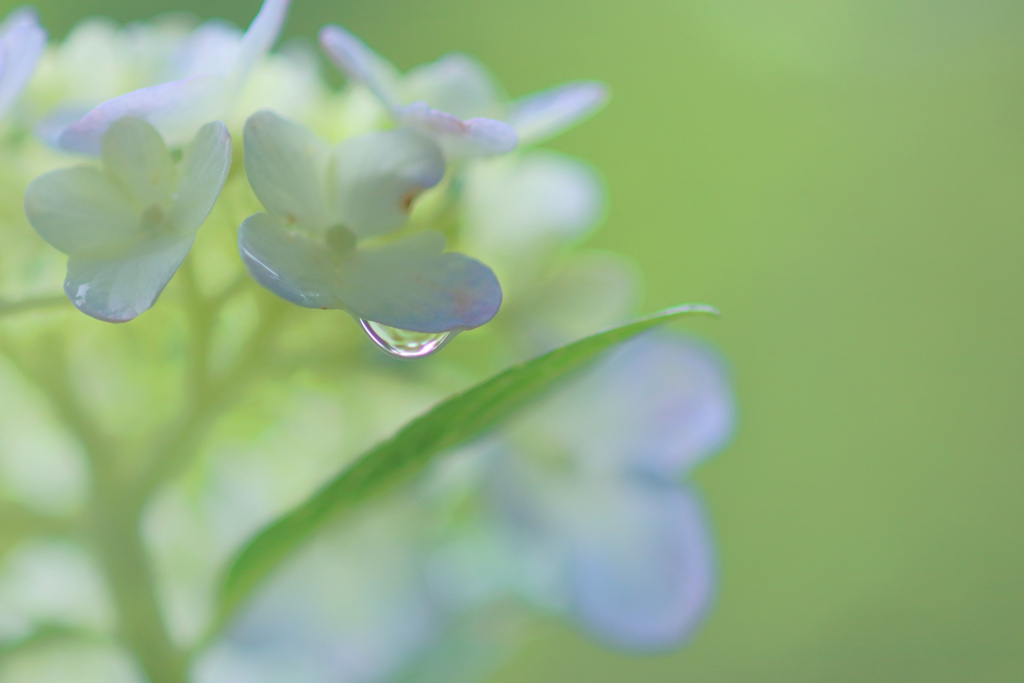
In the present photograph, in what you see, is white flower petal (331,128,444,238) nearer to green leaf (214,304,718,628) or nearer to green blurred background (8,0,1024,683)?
green leaf (214,304,718,628)

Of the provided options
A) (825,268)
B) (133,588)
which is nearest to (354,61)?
(133,588)

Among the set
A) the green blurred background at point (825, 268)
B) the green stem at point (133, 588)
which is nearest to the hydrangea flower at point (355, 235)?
the green stem at point (133, 588)

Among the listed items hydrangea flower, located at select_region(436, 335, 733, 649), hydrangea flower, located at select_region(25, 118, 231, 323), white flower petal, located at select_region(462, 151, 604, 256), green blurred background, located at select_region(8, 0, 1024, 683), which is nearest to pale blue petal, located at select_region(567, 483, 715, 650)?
hydrangea flower, located at select_region(436, 335, 733, 649)

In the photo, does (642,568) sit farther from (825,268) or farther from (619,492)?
(825,268)

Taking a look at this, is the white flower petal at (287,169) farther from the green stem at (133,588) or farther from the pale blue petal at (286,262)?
the green stem at (133,588)

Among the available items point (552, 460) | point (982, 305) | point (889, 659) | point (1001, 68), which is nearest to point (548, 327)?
point (552, 460)

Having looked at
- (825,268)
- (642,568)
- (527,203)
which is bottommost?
(825,268)

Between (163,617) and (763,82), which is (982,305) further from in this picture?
(163,617)
